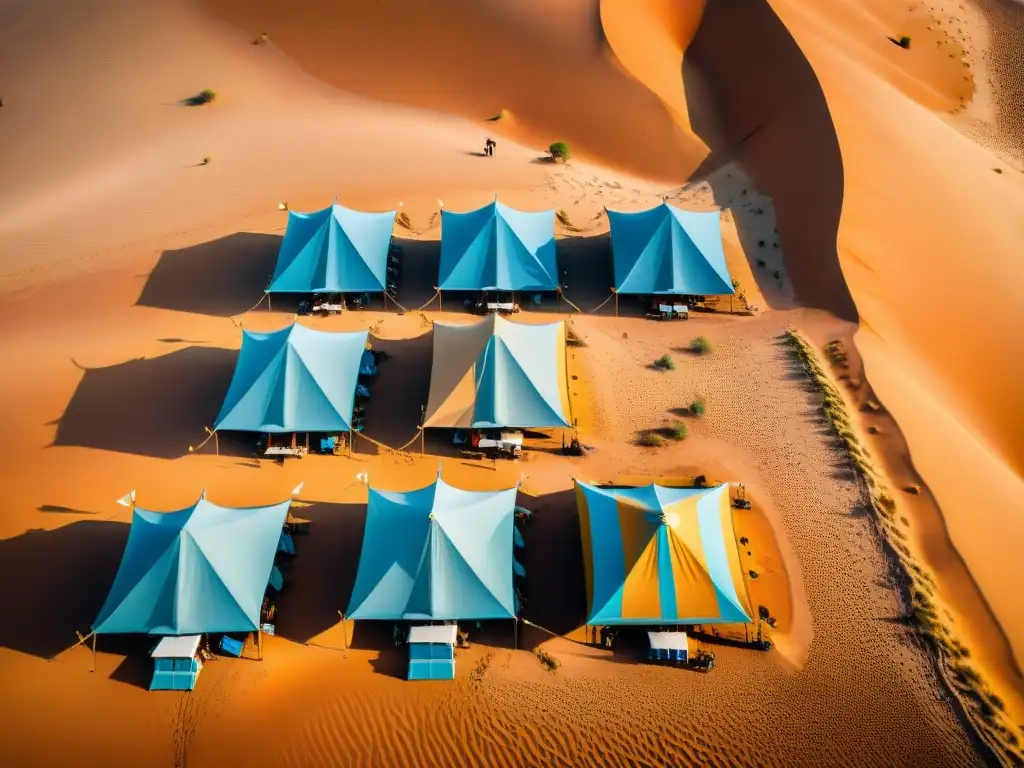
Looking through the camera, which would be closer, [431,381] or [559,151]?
[431,381]

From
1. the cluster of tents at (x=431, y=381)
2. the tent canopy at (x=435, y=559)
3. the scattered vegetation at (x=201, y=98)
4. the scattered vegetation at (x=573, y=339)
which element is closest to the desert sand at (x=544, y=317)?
the scattered vegetation at (x=573, y=339)

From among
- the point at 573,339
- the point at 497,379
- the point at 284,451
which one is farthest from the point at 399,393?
the point at 573,339

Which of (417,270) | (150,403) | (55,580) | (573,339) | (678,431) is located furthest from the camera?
(417,270)

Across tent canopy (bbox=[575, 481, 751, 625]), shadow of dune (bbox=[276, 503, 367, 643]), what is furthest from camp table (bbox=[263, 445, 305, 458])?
tent canopy (bbox=[575, 481, 751, 625])

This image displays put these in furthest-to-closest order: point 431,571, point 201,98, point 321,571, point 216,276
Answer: point 201,98
point 216,276
point 321,571
point 431,571

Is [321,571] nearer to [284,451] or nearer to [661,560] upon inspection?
[284,451]

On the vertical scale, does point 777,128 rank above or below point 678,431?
above

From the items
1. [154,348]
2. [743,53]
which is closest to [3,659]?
[154,348]

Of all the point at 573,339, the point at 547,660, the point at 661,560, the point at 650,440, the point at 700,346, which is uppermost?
the point at 573,339
